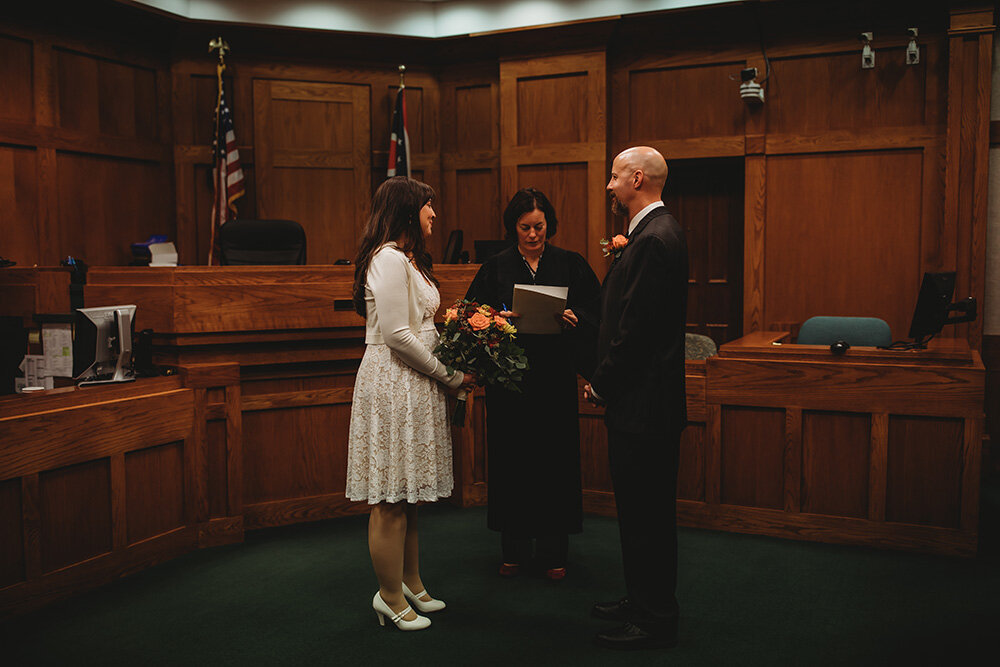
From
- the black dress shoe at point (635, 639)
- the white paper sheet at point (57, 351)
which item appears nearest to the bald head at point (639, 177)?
the black dress shoe at point (635, 639)

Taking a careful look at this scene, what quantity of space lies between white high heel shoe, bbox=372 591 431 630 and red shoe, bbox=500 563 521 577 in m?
0.55

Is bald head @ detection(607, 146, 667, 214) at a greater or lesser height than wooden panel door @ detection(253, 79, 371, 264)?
lesser

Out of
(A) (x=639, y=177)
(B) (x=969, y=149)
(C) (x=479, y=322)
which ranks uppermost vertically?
(B) (x=969, y=149)

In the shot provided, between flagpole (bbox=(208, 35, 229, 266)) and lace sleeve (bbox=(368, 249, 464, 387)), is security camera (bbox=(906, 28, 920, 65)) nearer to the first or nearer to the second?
lace sleeve (bbox=(368, 249, 464, 387))

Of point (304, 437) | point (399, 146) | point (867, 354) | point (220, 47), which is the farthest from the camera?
point (399, 146)

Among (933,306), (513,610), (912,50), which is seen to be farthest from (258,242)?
(912,50)

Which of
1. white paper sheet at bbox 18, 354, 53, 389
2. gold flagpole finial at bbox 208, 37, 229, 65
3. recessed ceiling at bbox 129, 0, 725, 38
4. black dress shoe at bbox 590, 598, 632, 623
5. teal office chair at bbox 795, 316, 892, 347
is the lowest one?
black dress shoe at bbox 590, 598, 632, 623

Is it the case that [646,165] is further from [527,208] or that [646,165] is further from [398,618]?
[398,618]

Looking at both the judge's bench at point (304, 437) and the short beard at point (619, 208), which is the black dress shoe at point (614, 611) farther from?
the short beard at point (619, 208)

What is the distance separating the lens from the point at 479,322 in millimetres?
2666

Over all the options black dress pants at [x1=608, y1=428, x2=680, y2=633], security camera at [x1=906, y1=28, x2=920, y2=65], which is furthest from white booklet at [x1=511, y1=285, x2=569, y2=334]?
security camera at [x1=906, y1=28, x2=920, y2=65]

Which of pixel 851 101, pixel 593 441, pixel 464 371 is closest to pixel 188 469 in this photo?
pixel 464 371

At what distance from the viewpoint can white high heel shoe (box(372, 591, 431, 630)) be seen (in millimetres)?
2715

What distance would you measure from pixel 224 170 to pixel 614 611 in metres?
4.56
